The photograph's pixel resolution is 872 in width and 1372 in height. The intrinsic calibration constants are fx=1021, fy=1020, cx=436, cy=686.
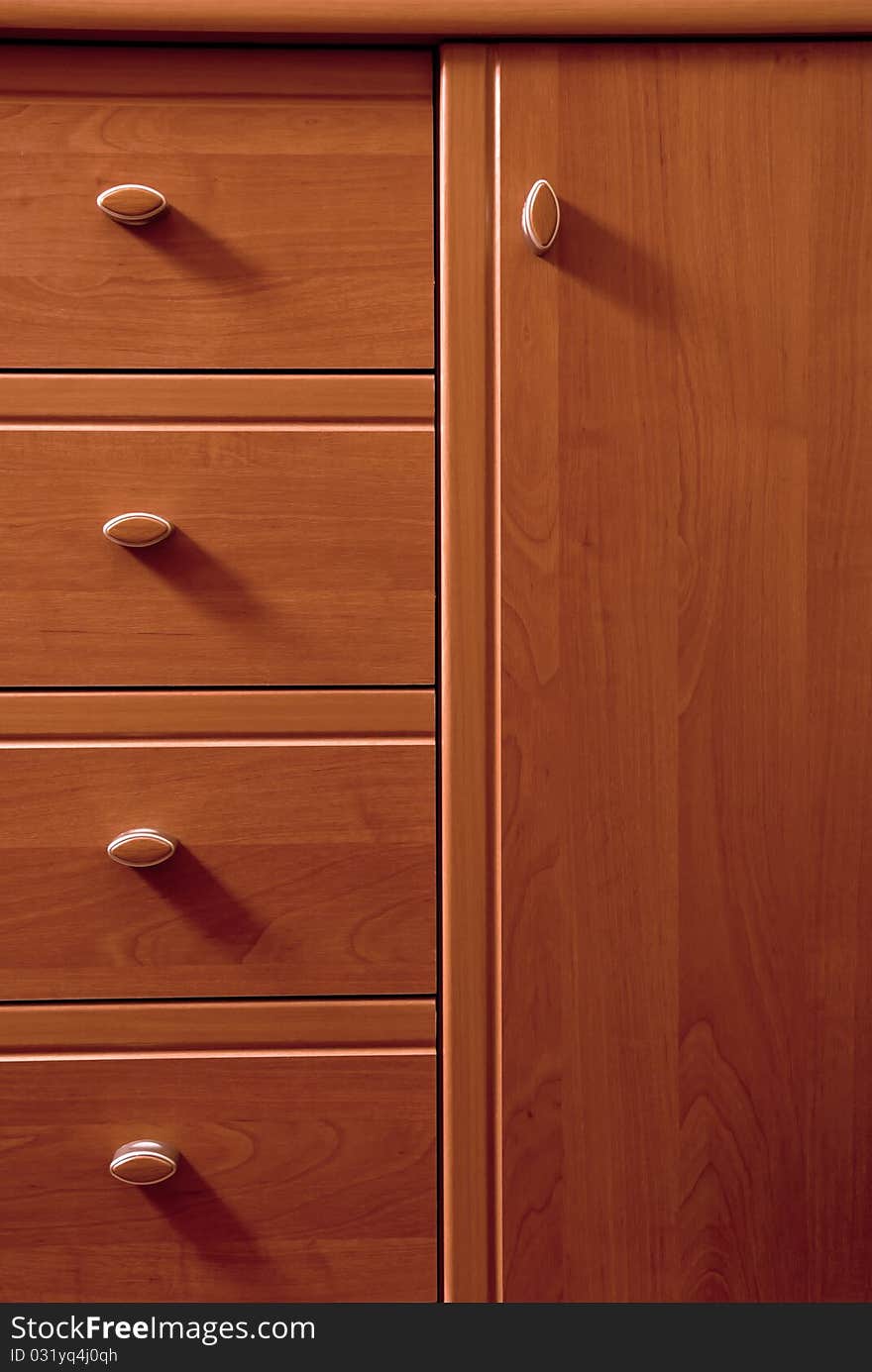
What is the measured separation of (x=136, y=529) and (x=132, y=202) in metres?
0.22

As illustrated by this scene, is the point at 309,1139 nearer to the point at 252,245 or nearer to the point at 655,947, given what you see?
the point at 655,947

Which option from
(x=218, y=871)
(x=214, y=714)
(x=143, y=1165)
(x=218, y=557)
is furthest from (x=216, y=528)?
(x=143, y=1165)

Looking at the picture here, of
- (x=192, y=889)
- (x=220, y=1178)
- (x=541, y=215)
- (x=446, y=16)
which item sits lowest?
(x=220, y=1178)

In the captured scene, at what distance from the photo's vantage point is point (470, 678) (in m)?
0.72

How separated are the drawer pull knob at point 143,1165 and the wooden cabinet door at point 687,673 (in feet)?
0.78

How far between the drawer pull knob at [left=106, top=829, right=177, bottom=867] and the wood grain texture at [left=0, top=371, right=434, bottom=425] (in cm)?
29

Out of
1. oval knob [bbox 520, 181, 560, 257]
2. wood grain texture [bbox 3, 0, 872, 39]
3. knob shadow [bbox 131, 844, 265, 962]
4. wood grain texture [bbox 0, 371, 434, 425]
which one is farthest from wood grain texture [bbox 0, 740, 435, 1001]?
wood grain texture [bbox 3, 0, 872, 39]

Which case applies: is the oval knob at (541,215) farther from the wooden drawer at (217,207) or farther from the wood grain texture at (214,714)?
the wood grain texture at (214,714)

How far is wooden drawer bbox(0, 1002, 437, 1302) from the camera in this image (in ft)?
2.36

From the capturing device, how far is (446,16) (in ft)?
2.20

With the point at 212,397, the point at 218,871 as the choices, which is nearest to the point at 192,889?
the point at 218,871

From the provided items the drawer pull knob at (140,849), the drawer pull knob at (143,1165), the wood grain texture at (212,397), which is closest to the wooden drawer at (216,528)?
the wood grain texture at (212,397)

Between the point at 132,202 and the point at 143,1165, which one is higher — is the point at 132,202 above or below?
above

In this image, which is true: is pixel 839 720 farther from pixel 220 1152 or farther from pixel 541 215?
pixel 220 1152
